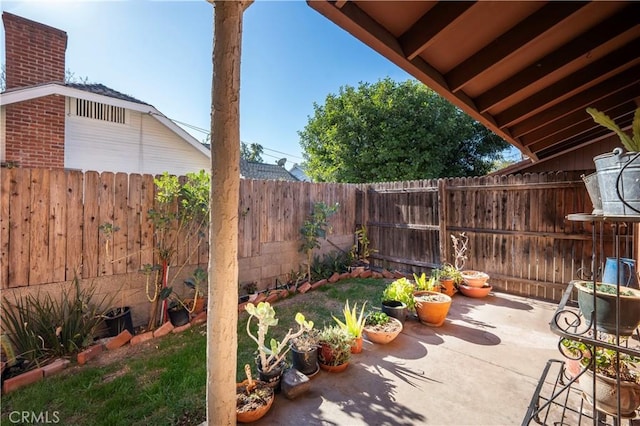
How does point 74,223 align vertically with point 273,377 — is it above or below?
above

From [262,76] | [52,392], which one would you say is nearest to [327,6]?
[52,392]

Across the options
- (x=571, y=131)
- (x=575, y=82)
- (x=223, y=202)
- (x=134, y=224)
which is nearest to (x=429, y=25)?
(x=223, y=202)

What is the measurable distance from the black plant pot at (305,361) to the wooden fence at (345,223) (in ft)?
7.17

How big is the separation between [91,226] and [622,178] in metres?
4.19

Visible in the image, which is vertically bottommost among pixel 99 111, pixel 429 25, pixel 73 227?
pixel 73 227

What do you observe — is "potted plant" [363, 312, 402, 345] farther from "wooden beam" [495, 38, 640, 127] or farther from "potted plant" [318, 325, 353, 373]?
"wooden beam" [495, 38, 640, 127]

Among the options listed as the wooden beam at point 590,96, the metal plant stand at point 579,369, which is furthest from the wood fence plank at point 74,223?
the wooden beam at point 590,96

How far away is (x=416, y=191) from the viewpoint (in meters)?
5.65

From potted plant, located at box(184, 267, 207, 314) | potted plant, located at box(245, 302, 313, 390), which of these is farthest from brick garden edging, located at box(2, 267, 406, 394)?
potted plant, located at box(245, 302, 313, 390)

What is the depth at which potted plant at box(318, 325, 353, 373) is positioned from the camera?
2.43 m

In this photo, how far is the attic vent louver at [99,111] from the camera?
605 cm

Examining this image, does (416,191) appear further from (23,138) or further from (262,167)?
(262,167)

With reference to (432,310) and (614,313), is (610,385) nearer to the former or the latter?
(614,313)

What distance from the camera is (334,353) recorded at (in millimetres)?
2434
